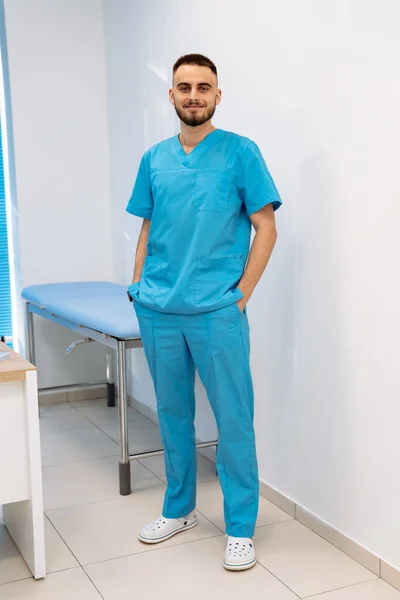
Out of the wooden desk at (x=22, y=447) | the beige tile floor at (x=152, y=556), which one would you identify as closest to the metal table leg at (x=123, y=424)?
the beige tile floor at (x=152, y=556)

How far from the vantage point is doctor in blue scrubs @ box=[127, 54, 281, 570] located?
231cm

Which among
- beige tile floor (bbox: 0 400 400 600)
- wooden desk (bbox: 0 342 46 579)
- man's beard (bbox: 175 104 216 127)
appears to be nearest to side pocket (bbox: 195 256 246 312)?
man's beard (bbox: 175 104 216 127)

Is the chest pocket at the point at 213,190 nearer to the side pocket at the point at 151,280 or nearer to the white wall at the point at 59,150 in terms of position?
the side pocket at the point at 151,280

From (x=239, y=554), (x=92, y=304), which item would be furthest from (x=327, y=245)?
(x=92, y=304)

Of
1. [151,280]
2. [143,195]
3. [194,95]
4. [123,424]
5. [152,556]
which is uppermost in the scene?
[194,95]

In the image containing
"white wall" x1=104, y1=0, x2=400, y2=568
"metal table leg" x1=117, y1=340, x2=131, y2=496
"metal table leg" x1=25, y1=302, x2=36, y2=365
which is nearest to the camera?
"white wall" x1=104, y1=0, x2=400, y2=568

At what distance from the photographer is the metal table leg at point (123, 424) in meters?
2.95

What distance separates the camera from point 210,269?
234cm

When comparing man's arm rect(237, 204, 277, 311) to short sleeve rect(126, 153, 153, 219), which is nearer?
man's arm rect(237, 204, 277, 311)

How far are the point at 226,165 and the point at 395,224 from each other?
1.83 feet

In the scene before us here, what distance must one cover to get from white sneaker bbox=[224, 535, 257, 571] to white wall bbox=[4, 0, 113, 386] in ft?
7.11

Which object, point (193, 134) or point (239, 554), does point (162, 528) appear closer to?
point (239, 554)

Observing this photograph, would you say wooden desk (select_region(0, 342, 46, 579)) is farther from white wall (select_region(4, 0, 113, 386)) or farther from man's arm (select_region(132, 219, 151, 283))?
white wall (select_region(4, 0, 113, 386))

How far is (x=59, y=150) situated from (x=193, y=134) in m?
1.99
